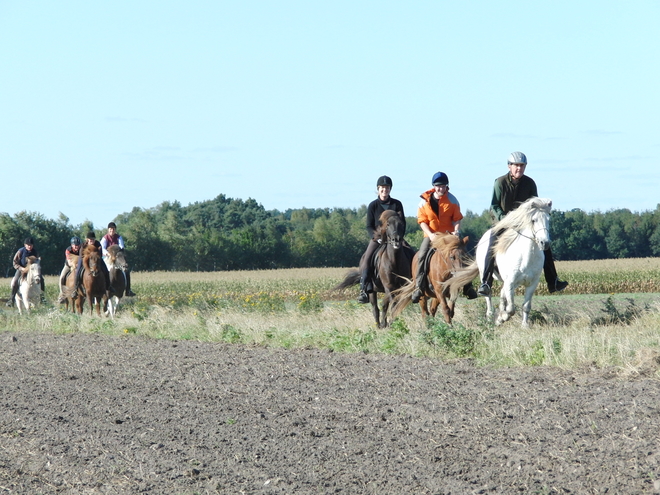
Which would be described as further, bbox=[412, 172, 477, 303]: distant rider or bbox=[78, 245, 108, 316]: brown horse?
bbox=[78, 245, 108, 316]: brown horse

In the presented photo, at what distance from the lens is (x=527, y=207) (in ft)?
39.9

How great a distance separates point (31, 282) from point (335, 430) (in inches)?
727

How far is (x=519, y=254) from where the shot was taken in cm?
1249

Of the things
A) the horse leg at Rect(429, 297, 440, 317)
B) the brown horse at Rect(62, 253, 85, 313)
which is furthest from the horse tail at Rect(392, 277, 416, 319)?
the brown horse at Rect(62, 253, 85, 313)

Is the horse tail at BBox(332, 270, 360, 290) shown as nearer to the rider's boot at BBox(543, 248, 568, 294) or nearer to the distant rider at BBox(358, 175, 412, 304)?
the distant rider at BBox(358, 175, 412, 304)

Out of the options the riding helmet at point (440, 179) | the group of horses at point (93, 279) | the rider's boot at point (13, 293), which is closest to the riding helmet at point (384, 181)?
the riding helmet at point (440, 179)

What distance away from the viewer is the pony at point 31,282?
75.8ft

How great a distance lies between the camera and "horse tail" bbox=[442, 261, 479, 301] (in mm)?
12531

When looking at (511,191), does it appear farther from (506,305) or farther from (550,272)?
(506,305)

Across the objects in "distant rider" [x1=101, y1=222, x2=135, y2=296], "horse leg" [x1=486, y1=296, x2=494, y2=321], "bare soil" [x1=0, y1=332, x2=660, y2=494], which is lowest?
"bare soil" [x1=0, y1=332, x2=660, y2=494]

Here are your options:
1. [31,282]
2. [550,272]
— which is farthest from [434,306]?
[31,282]

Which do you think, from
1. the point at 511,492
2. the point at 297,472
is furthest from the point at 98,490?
the point at 511,492

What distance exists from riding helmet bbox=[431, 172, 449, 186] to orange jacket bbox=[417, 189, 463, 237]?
33 cm

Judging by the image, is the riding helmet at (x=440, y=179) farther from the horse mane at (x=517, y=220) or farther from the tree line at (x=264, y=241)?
the tree line at (x=264, y=241)
